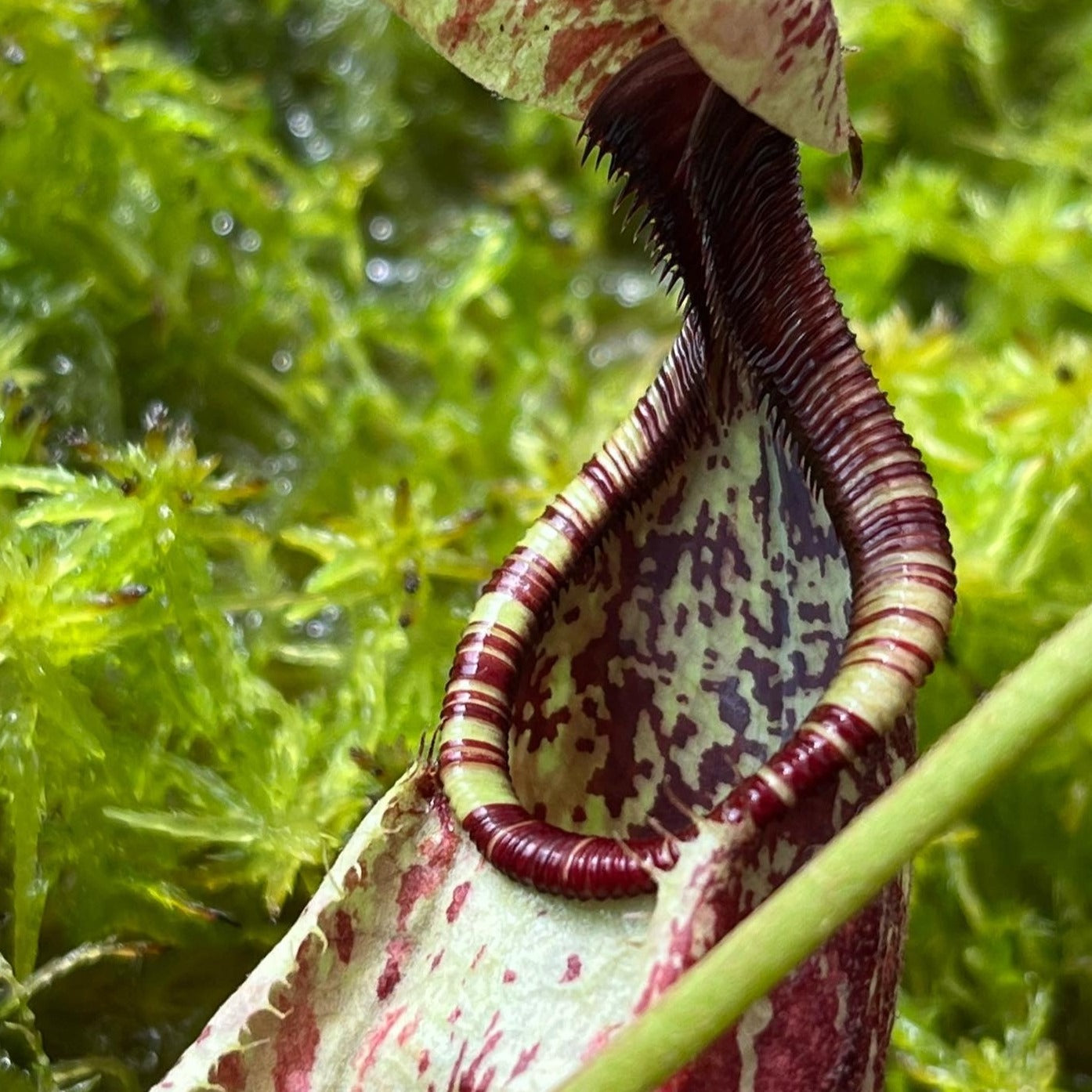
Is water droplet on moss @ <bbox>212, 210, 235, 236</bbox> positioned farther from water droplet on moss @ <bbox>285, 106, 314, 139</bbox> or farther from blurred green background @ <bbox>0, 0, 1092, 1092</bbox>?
water droplet on moss @ <bbox>285, 106, 314, 139</bbox>

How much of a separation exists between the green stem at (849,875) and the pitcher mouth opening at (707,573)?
0.08 meters

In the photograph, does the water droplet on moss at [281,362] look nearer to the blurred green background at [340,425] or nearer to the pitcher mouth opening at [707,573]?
the blurred green background at [340,425]

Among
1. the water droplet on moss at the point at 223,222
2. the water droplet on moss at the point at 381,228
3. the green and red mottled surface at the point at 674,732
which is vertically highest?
the green and red mottled surface at the point at 674,732

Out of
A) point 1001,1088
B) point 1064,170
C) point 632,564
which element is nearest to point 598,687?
point 632,564

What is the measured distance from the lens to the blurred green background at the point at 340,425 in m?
0.97

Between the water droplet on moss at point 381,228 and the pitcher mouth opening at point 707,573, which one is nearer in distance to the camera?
the pitcher mouth opening at point 707,573

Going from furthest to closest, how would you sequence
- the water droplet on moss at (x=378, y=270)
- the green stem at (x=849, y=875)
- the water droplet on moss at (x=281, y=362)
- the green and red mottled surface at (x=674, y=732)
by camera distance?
1. the water droplet on moss at (x=378, y=270)
2. the water droplet on moss at (x=281, y=362)
3. the green and red mottled surface at (x=674, y=732)
4. the green stem at (x=849, y=875)

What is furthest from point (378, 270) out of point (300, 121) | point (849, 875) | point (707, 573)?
point (849, 875)

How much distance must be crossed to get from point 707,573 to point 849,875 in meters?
0.34

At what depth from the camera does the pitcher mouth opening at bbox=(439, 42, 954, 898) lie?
2.10ft

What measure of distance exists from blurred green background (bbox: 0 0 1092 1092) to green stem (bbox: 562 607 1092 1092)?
0.47m

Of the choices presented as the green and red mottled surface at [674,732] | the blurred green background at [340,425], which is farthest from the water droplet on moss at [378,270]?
the green and red mottled surface at [674,732]

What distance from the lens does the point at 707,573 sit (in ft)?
2.70

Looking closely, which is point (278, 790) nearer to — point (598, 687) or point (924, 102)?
point (598, 687)
